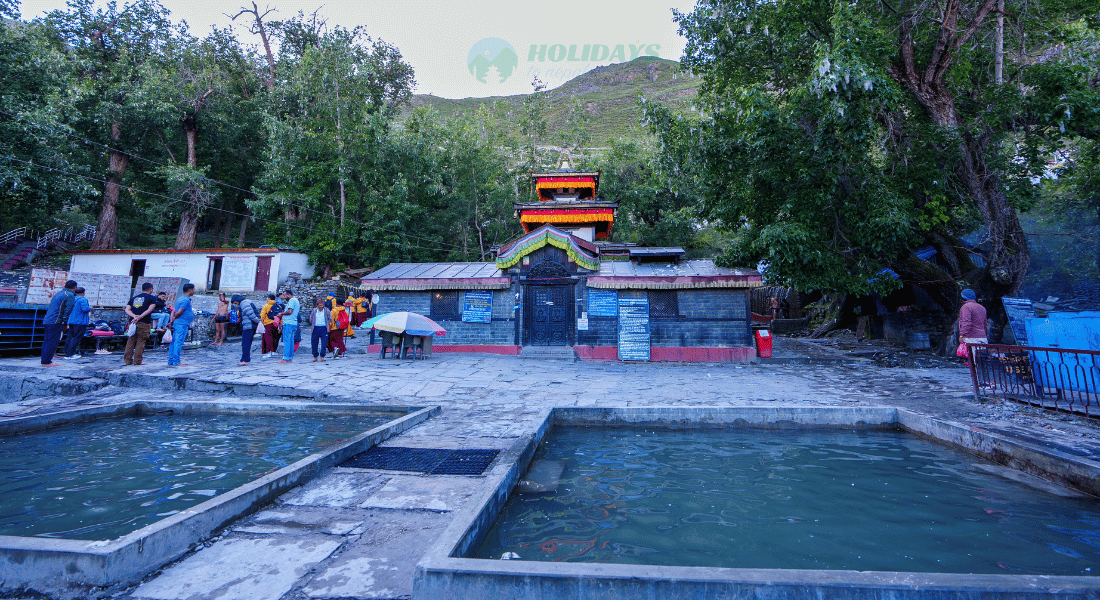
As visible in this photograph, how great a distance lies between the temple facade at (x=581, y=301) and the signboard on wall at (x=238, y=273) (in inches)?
546

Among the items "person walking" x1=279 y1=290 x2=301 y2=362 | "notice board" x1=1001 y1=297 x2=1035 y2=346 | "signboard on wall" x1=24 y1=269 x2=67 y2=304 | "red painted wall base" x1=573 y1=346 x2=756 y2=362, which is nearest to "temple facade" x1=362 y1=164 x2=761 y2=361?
"red painted wall base" x1=573 y1=346 x2=756 y2=362

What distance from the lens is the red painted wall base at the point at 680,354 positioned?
47.7 ft

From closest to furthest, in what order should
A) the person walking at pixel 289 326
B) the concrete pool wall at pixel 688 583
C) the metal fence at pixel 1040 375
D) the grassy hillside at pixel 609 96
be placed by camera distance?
the concrete pool wall at pixel 688 583 → the metal fence at pixel 1040 375 → the person walking at pixel 289 326 → the grassy hillside at pixel 609 96

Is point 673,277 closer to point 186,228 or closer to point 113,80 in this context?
point 186,228

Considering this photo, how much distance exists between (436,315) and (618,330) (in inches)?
250

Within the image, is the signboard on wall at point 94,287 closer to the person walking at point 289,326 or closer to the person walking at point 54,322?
the person walking at point 54,322

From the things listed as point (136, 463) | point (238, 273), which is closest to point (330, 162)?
point (238, 273)

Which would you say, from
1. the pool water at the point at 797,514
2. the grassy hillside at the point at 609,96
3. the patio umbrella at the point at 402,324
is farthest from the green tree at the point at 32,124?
the grassy hillside at the point at 609,96

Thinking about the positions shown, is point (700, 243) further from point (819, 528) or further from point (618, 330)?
point (819, 528)

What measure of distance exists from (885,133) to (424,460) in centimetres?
1737

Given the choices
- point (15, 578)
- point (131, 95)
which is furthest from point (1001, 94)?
point (131, 95)

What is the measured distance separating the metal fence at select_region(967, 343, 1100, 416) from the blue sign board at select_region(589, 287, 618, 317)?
29.3 feet

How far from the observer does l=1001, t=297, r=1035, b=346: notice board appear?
1106cm

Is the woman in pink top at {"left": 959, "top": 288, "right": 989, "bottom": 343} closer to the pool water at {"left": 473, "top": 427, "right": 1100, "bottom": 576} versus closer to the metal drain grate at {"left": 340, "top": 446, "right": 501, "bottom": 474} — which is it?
the pool water at {"left": 473, "top": 427, "right": 1100, "bottom": 576}
